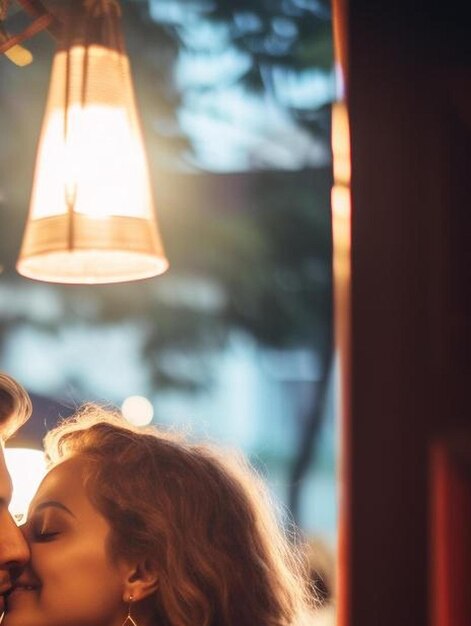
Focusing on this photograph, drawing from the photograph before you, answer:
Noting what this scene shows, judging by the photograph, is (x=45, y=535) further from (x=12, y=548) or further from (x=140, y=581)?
(x=140, y=581)

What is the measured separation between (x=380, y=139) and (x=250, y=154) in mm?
2017

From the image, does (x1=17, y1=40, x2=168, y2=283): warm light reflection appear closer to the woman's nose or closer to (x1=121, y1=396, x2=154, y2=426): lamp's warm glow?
the woman's nose

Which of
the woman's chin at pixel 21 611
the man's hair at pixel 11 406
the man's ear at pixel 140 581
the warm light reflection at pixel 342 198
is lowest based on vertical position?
the woman's chin at pixel 21 611

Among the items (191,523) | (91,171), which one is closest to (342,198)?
(91,171)

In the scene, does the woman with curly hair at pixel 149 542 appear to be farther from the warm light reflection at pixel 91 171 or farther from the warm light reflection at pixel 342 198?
the warm light reflection at pixel 342 198

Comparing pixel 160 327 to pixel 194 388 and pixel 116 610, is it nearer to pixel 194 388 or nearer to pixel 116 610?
pixel 194 388

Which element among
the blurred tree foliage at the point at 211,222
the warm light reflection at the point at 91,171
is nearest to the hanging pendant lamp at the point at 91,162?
the warm light reflection at the point at 91,171

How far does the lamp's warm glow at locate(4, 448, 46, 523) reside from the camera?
1901 mm

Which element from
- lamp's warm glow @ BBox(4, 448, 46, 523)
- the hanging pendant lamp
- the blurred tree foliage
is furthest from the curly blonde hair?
the blurred tree foliage

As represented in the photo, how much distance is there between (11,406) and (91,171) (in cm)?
55

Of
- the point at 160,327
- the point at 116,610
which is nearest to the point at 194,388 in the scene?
the point at 160,327

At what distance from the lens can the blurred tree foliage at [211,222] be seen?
297cm

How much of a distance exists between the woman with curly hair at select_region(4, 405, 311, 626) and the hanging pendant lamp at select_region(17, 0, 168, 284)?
0.39 m

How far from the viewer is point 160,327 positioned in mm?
3115
